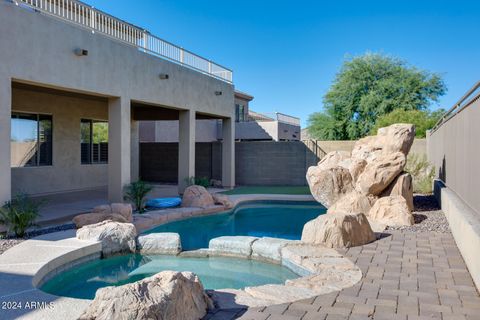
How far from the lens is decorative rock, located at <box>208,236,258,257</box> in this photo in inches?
295

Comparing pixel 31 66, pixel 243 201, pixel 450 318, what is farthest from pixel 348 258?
pixel 243 201

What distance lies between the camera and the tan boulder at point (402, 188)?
402 inches

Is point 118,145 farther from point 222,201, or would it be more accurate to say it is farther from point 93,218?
point 222,201

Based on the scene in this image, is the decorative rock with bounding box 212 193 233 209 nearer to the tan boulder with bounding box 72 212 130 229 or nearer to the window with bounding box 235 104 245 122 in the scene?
the tan boulder with bounding box 72 212 130 229

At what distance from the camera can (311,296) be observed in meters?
4.59

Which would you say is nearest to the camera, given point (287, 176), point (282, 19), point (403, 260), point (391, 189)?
point (403, 260)

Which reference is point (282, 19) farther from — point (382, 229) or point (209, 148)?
point (382, 229)

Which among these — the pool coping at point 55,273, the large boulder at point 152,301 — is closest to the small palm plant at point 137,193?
the pool coping at point 55,273

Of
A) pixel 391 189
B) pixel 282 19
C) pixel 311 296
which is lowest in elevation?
pixel 311 296

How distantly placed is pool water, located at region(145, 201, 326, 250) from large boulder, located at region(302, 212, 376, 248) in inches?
89.7

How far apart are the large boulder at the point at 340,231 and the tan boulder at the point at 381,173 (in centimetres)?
300

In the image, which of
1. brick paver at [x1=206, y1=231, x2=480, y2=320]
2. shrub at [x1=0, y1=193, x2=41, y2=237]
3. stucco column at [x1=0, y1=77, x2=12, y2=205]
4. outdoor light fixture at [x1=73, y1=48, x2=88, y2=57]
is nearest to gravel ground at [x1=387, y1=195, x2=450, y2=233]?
brick paver at [x1=206, y1=231, x2=480, y2=320]

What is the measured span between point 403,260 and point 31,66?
795cm

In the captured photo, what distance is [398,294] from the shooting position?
4660 mm
